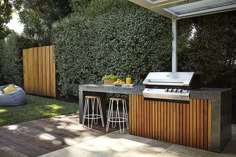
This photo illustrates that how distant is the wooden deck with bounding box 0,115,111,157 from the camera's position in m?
3.73

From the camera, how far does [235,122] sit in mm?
5277

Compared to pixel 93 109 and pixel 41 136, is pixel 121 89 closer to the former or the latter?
pixel 93 109

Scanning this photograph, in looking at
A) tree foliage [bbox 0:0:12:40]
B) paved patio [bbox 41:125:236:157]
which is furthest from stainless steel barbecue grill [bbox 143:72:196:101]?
tree foliage [bbox 0:0:12:40]

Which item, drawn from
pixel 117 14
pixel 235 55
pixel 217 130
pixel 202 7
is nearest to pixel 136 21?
pixel 117 14


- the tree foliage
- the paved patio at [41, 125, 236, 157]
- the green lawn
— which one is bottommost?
the paved patio at [41, 125, 236, 157]

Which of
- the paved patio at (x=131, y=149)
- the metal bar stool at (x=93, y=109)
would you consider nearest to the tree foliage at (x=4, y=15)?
the metal bar stool at (x=93, y=109)

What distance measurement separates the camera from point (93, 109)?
5332 mm

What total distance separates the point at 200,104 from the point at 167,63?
224 centimetres

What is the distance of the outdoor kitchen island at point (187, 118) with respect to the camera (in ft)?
11.5

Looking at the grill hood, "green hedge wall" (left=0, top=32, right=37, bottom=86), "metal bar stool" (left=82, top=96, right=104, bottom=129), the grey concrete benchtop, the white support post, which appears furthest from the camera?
"green hedge wall" (left=0, top=32, right=37, bottom=86)

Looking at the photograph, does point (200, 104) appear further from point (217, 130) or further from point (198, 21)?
point (198, 21)

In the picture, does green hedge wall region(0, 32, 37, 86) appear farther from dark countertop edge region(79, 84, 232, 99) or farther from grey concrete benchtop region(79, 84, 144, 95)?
grey concrete benchtop region(79, 84, 144, 95)

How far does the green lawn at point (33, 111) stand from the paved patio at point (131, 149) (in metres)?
2.51

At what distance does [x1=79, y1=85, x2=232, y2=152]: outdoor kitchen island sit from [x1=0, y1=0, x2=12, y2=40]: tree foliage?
9.61 meters
